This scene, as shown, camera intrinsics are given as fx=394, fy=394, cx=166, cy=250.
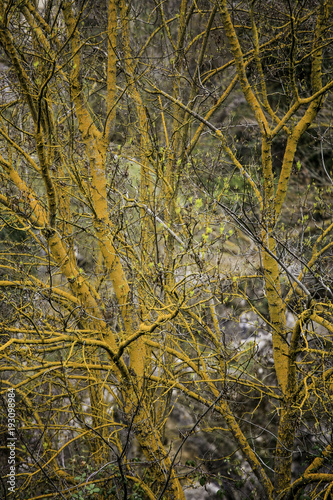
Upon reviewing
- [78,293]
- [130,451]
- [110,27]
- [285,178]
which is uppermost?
[110,27]

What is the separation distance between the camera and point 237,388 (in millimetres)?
5352

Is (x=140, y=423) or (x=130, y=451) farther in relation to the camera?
(x=130, y=451)

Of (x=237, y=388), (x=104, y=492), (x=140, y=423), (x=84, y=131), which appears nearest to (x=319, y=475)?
(x=237, y=388)

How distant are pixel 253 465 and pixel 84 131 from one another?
4973 millimetres

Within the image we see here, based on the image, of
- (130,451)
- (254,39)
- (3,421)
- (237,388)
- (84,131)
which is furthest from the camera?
(130,451)

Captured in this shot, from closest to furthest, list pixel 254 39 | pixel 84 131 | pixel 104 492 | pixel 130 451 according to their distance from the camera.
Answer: pixel 254 39 → pixel 84 131 → pixel 104 492 → pixel 130 451

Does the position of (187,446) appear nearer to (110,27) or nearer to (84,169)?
(84,169)

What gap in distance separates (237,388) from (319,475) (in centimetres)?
137

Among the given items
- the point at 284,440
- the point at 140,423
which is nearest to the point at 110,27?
the point at 140,423

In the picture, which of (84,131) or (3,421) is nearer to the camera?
(84,131)

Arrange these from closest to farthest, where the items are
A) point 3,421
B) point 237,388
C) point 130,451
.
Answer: point 237,388, point 3,421, point 130,451

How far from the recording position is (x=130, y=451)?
8250 millimetres

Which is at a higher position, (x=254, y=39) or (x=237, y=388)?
(x=254, y=39)

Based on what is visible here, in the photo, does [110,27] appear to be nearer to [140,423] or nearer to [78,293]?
[78,293]
